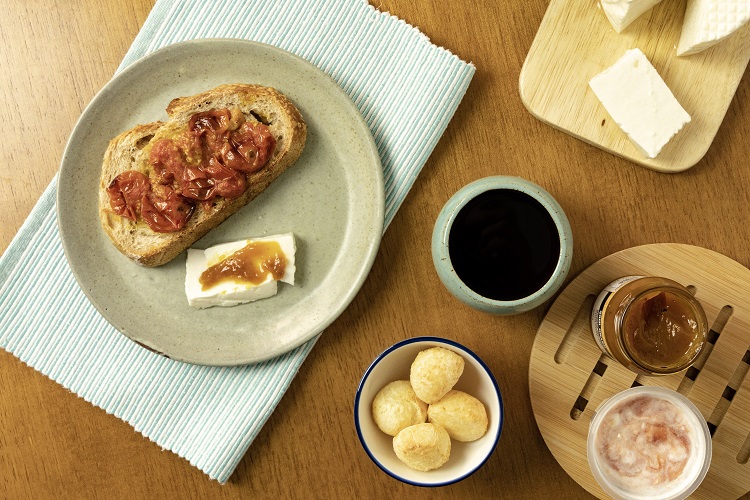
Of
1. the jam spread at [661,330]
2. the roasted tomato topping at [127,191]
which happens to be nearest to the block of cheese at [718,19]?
the jam spread at [661,330]

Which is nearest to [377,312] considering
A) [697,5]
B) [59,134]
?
[59,134]

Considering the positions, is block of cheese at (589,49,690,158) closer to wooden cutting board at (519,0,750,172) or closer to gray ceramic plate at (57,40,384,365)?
wooden cutting board at (519,0,750,172)

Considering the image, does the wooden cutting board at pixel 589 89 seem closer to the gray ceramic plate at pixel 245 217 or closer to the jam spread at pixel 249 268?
the gray ceramic plate at pixel 245 217

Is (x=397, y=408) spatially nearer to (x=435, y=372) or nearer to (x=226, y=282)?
(x=435, y=372)

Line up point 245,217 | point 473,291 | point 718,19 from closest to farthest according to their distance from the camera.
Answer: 1. point 473,291
2. point 718,19
3. point 245,217

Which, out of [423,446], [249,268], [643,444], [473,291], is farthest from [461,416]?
[249,268]

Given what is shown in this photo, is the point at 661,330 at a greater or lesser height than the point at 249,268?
greater
